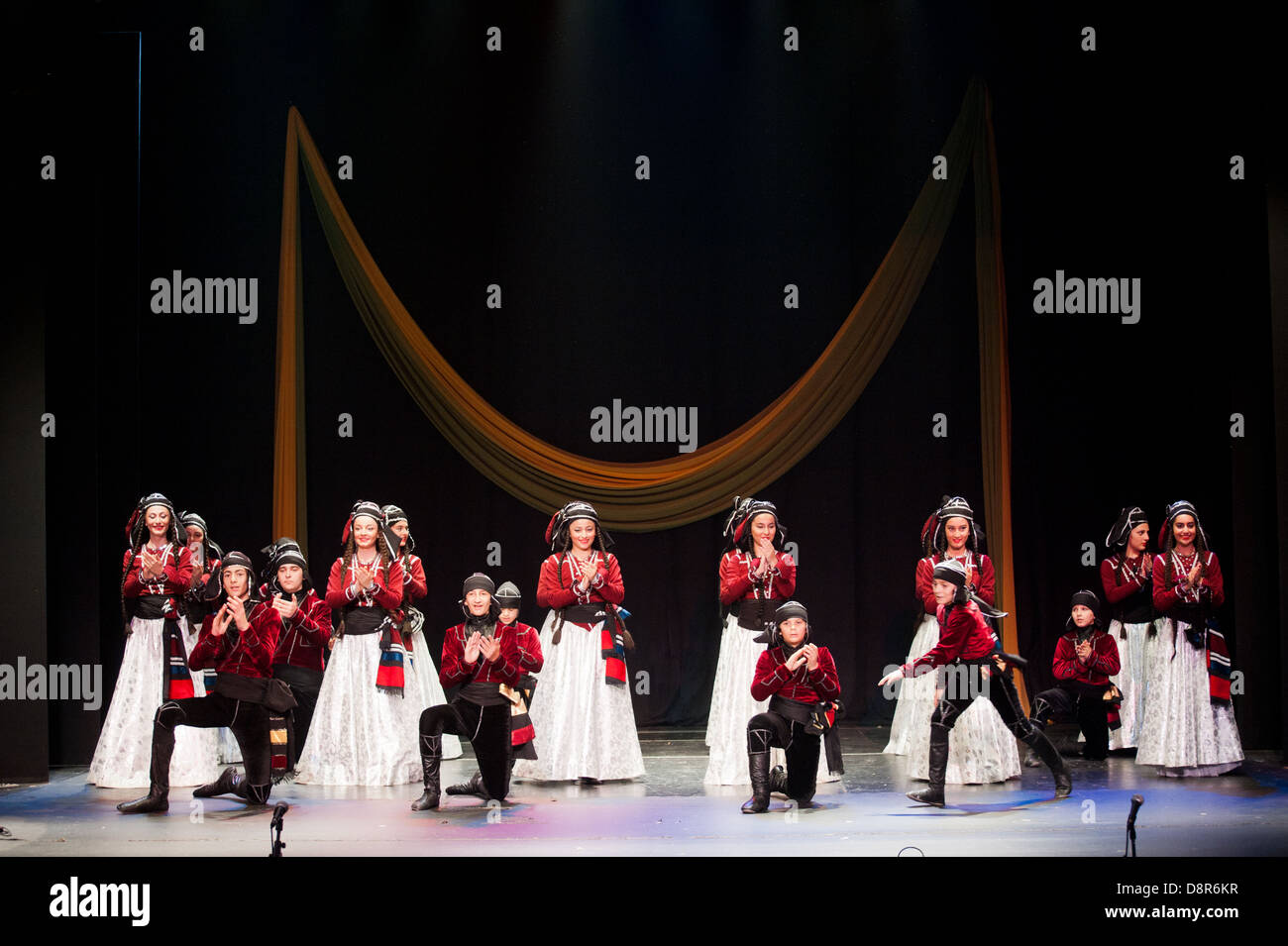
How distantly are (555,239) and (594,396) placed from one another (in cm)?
101

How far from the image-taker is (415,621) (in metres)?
7.50

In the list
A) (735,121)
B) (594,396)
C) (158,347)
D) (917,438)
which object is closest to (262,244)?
(158,347)

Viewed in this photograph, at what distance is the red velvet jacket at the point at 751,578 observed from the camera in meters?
6.92

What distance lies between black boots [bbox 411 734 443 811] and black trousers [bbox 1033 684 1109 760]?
327 centimetres

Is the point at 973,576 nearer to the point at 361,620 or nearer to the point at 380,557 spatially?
the point at 380,557

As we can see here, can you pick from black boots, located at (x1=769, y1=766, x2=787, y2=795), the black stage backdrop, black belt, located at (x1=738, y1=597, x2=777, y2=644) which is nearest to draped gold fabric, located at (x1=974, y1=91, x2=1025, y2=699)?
the black stage backdrop

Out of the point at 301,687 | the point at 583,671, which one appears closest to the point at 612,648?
the point at 583,671

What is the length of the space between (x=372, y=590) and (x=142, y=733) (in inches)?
55.7

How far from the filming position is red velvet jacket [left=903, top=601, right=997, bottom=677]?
6.07 m

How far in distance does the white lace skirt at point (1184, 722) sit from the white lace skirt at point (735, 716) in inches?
67.2

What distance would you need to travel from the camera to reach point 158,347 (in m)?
8.50

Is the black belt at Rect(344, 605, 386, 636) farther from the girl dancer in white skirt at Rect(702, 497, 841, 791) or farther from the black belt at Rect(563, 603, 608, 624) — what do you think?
the girl dancer in white skirt at Rect(702, 497, 841, 791)

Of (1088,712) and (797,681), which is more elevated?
(797,681)

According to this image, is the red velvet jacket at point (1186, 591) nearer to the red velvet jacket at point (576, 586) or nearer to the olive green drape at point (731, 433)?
the olive green drape at point (731, 433)
